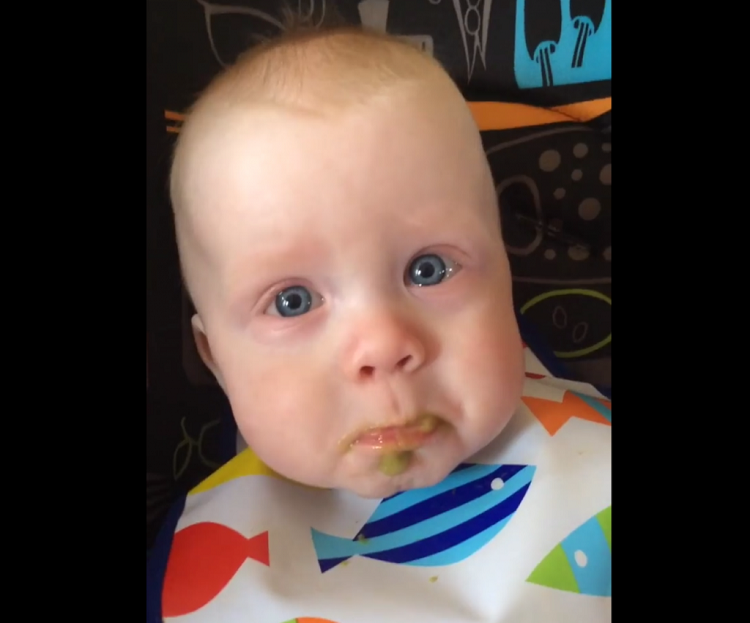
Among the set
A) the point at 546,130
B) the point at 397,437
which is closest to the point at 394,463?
the point at 397,437

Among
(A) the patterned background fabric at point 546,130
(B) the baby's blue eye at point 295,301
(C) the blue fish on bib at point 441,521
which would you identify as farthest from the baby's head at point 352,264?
(A) the patterned background fabric at point 546,130

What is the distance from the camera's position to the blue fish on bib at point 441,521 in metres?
0.71

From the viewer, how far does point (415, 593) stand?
0.67 metres

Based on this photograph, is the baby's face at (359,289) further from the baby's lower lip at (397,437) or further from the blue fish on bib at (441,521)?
the blue fish on bib at (441,521)

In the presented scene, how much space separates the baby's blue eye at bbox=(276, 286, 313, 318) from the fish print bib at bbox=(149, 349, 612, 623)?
0.27 m

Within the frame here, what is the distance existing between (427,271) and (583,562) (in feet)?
1.07

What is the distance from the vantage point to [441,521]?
0.73 metres

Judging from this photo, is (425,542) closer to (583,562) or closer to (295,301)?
(583,562)

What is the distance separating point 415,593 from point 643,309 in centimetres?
36

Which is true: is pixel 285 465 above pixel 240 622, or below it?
above

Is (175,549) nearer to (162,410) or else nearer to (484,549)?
(162,410)

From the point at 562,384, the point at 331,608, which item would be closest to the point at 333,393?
the point at 331,608

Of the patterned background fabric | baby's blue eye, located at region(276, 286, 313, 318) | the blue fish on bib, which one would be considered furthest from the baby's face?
the patterned background fabric

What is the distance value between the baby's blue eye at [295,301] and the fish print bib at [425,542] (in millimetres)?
268
